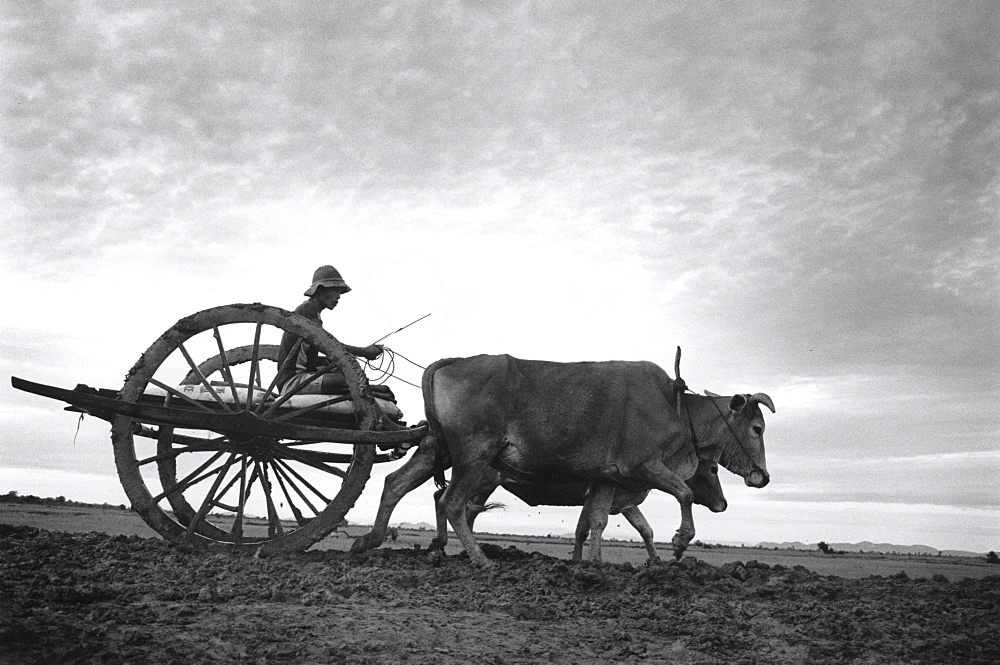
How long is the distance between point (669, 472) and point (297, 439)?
13.6ft

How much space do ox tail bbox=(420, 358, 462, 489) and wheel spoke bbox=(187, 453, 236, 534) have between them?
2172mm

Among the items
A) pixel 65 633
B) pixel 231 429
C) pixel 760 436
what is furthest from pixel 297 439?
pixel 760 436

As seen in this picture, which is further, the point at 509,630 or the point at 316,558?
the point at 316,558

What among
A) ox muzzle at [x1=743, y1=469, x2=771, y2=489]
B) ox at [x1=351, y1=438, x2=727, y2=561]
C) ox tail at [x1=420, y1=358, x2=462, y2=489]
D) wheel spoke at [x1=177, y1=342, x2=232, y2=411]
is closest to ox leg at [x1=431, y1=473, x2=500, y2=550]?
ox at [x1=351, y1=438, x2=727, y2=561]

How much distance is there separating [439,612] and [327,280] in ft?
15.6

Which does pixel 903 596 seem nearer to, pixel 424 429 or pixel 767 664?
pixel 767 664

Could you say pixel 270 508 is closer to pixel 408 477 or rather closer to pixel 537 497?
pixel 408 477

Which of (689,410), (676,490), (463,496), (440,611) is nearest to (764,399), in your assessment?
(689,410)

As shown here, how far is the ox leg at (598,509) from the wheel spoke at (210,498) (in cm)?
407

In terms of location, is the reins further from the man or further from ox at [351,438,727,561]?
the man

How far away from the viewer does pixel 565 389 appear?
1016cm

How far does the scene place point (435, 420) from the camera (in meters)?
10.1

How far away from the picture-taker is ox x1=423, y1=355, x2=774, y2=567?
32.0 feet

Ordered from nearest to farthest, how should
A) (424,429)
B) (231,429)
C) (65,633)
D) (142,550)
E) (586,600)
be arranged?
(65,633)
(586,600)
(142,550)
(231,429)
(424,429)
